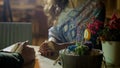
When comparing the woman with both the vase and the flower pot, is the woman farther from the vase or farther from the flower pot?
the flower pot

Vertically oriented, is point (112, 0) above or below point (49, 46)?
above

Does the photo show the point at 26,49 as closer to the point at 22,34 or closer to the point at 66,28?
the point at 66,28

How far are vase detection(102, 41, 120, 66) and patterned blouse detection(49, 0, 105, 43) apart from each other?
925 mm

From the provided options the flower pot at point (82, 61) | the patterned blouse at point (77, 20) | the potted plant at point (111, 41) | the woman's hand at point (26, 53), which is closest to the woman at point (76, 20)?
the patterned blouse at point (77, 20)

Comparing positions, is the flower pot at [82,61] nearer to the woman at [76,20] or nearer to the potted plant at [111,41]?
the potted plant at [111,41]

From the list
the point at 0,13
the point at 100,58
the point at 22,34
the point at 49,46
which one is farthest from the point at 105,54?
the point at 0,13

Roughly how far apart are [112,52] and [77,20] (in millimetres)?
1067

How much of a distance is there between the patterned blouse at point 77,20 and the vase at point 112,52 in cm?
92

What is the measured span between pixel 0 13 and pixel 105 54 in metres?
5.32

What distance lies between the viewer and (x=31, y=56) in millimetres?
1423

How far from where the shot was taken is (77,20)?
2102 millimetres

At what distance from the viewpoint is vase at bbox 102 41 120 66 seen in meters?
1.05

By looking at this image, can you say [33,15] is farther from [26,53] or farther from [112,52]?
[112,52]

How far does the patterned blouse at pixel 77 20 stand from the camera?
6.75 ft
